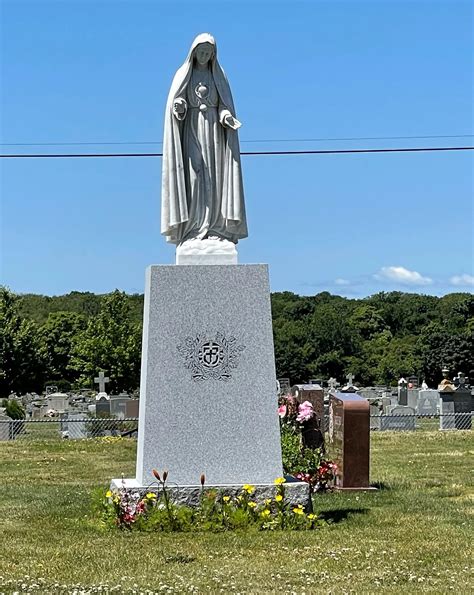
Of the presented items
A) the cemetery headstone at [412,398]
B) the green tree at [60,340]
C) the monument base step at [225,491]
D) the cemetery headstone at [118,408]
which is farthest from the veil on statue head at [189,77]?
the green tree at [60,340]

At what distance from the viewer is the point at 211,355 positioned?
10.3 m

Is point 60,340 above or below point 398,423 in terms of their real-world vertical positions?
above

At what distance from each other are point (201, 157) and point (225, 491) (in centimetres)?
330

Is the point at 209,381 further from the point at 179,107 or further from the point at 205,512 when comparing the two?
the point at 179,107

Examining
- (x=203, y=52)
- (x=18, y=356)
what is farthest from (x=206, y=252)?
(x=18, y=356)

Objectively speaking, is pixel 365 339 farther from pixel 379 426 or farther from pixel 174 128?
pixel 174 128

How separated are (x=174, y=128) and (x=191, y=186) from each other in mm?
599

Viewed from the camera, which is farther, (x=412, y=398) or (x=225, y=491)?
(x=412, y=398)

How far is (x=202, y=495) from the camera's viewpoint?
10031mm

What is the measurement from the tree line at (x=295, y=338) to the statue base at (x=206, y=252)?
42.8 m

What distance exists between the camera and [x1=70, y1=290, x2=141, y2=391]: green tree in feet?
177

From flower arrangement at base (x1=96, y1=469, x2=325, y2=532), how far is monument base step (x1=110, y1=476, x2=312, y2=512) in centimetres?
2

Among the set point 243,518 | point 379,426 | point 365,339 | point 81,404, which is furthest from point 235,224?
point 365,339

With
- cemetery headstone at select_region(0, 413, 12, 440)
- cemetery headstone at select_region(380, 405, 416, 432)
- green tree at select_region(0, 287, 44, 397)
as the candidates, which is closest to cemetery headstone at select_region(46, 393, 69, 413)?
cemetery headstone at select_region(0, 413, 12, 440)
